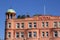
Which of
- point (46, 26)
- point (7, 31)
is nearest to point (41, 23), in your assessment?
point (46, 26)

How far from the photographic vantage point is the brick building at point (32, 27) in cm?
17312

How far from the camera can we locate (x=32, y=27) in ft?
571

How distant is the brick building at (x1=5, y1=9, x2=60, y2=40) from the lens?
A: 173 metres

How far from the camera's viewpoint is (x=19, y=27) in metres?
175

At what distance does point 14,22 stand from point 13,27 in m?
1.92

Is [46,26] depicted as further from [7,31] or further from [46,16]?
[7,31]

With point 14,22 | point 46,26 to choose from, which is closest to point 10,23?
point 14,22

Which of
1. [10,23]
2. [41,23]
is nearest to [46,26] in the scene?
[41,23]

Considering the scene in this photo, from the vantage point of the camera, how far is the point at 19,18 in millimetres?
175875

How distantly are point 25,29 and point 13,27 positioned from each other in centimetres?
459

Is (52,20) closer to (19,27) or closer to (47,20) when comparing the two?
(47,20)

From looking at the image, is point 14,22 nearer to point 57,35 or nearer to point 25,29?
point 25,29

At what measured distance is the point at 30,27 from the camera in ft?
572

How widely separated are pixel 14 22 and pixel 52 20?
14.2 meters
